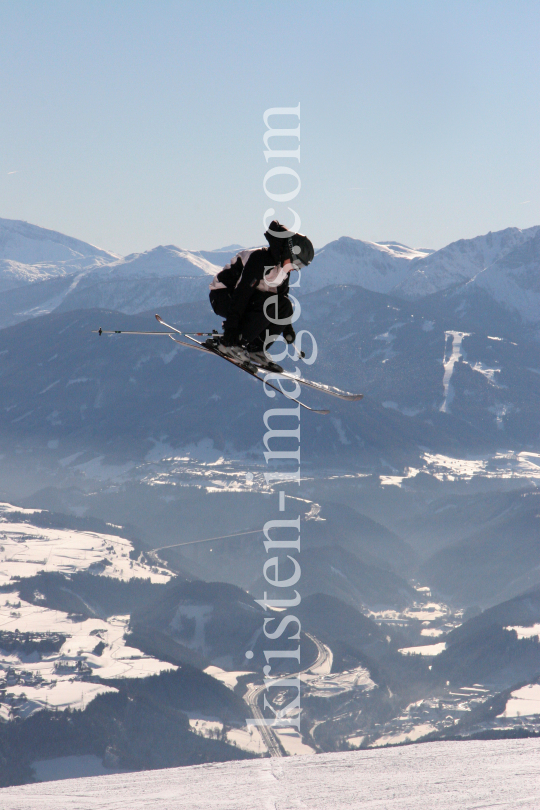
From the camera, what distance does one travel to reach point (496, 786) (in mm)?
38500

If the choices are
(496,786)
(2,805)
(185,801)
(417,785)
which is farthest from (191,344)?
(2,805)

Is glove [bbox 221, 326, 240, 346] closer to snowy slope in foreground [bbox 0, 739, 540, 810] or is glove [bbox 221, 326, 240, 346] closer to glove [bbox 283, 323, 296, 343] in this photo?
glove [bbox 283, 323, 296, 343]

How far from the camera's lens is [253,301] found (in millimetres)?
22562

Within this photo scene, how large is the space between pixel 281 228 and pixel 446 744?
42.1 meters

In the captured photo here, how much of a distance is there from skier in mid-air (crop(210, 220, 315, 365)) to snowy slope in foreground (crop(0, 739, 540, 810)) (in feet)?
73.1

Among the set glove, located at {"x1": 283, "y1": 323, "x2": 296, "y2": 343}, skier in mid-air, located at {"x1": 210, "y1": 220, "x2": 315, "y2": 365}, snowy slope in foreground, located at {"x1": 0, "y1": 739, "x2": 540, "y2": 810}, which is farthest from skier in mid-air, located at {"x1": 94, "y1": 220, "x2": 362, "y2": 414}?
snowy slope in foreground, located at {"x1": 0, "y1": 739, "x2": 540, "y2": 810}

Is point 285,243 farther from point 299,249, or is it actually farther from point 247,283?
point 247,283

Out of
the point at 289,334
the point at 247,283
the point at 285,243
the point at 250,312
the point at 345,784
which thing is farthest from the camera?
the point at 345,784

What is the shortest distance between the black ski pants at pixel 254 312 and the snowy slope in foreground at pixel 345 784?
22520 mm

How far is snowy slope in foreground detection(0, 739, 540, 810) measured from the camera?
39.3 metres

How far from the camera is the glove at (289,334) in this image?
23.5m

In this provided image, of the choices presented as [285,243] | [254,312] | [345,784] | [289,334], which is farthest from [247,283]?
[345,784]


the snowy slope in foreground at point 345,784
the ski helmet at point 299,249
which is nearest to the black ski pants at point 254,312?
the ski helmet at point 299,249

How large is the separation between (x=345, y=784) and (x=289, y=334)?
36928 millimetres
